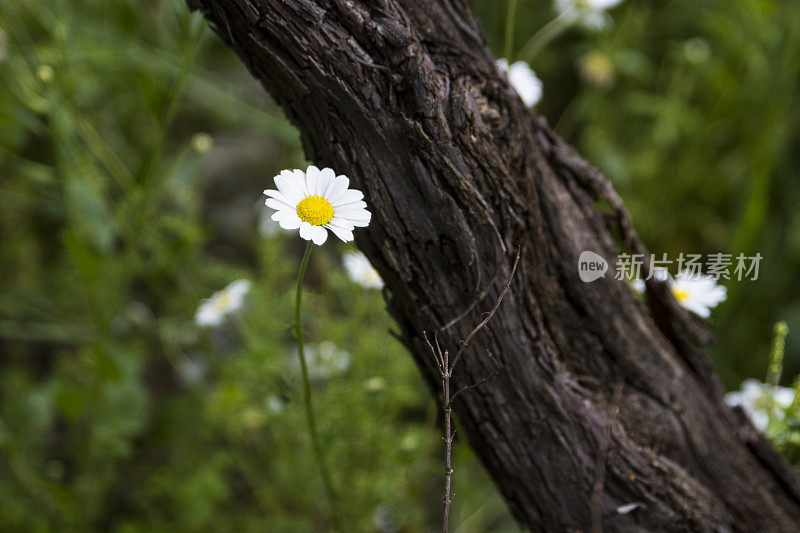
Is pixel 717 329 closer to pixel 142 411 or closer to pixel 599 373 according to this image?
pixel 599 373

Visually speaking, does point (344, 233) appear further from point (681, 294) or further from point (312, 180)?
point (681, 294)

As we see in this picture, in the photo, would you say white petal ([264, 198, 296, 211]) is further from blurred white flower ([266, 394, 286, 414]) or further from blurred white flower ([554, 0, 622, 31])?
blurred white flower ([554, 0, 622, 31])

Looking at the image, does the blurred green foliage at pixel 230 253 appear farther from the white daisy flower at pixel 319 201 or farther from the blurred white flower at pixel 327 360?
the white daisy flower at pixel 319 201

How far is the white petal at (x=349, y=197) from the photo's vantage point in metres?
0.56

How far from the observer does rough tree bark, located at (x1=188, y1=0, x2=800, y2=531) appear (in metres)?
0.56

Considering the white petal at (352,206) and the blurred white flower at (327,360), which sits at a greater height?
the blurred white flower at (327,360)

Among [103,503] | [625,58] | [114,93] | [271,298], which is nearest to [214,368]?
[271,298]

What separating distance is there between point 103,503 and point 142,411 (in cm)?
26

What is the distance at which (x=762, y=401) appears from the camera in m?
0.96

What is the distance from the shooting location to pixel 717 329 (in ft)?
4.79

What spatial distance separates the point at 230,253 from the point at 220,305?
822mm

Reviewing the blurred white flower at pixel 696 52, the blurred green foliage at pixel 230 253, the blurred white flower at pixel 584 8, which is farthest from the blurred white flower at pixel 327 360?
the blurred white flower at pixel 696 52

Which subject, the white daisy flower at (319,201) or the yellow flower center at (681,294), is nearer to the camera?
the white daisy flower at (319,201)

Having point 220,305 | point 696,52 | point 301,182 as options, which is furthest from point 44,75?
point 696,52
